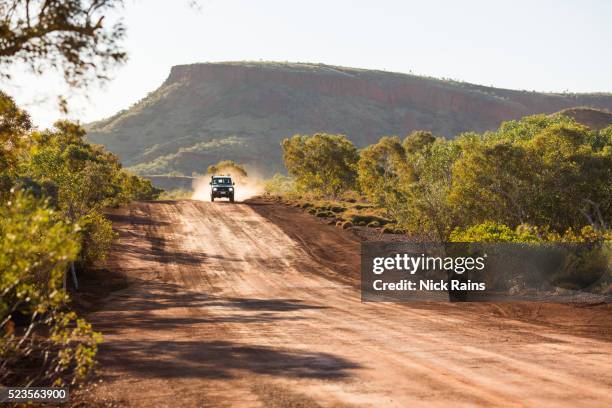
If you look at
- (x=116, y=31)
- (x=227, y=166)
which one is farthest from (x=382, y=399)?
(x=227, y=166)

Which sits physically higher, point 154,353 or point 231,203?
point 231,203

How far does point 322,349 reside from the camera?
524 inches

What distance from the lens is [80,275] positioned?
2684 centimetres

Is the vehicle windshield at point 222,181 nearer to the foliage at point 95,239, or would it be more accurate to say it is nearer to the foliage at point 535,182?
the foliage at point 95,239

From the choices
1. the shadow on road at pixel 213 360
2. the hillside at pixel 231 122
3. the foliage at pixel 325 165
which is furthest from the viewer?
the hillside at pixel 231 122

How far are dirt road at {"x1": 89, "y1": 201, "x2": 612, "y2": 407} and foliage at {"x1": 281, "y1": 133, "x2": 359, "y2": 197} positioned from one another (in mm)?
39475

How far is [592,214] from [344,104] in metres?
165

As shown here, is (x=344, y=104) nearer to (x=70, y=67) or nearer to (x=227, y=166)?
(x=227, y=166)

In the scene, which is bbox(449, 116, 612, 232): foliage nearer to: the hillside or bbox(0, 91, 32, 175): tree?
bbox(0, 91, 32, 175): tree

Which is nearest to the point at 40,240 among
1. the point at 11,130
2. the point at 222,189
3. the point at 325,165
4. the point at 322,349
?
the point at 11,130

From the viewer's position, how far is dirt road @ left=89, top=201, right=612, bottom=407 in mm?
9547

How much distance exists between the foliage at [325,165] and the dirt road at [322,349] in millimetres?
39475

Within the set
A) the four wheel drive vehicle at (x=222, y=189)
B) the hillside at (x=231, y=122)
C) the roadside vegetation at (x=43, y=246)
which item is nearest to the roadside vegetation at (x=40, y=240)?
the roadside vegetation at (x=43, y=246)

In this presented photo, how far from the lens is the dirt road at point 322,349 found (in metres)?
9.55
